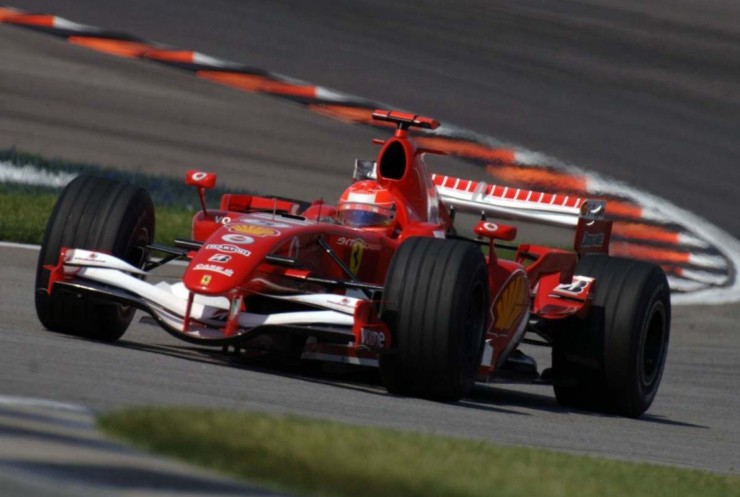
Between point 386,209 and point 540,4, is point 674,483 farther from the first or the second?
point 540,4

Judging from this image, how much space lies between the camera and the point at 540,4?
23.4 metres

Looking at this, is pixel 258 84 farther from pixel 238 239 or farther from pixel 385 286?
pixel 385 286

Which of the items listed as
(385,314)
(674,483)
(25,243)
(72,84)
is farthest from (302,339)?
(72,84)

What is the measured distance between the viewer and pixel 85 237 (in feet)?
27.0

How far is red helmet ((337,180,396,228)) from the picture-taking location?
898cm

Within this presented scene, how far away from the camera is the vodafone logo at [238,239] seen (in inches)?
313

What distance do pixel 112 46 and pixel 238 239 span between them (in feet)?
34.4

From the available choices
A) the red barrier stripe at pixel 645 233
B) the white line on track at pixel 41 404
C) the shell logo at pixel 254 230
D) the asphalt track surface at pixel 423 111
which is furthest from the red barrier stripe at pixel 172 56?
the white line on track at pixel 41 404

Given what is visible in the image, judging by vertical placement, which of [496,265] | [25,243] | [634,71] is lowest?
[25,243]

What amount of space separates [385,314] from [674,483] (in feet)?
6.99

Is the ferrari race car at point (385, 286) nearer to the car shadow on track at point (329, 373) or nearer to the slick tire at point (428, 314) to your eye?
the slick tire at point (428, 314)

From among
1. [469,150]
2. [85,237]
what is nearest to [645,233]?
[469,150]

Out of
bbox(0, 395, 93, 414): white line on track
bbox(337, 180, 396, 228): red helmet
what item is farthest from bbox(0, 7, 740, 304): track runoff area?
bbox(0, 395, 93, 414): white line on track

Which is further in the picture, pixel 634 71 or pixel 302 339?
pixel 634 71
